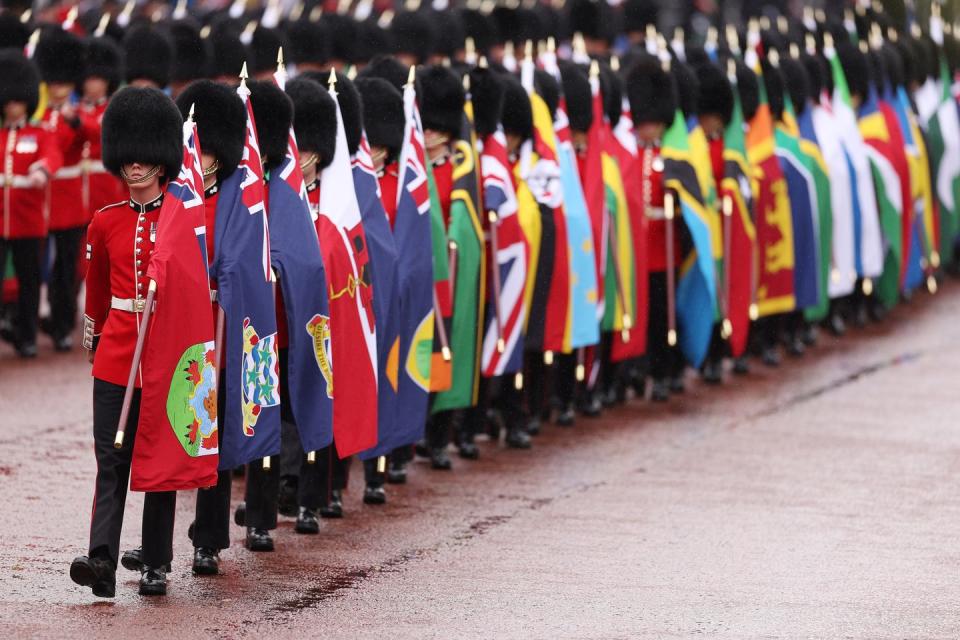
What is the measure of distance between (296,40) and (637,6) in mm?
3522

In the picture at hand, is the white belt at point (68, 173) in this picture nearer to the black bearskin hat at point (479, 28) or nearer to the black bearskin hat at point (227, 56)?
the black bearskin hat at point (227, 56)

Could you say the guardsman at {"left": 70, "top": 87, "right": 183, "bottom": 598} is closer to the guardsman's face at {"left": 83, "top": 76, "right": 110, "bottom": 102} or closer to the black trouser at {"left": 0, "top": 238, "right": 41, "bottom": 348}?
the black trouser at {"left": 0, "top": 238, "right": 41, "bottom": 348}

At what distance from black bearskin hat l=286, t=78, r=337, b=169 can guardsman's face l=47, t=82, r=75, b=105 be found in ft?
14.9

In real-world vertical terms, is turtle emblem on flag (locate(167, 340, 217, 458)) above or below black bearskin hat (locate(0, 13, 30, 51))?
below

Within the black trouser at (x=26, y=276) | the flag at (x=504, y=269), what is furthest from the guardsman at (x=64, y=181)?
the flag at (x=504, y=269)

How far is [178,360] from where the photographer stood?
6.97 metres

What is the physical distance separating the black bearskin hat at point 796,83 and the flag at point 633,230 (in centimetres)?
254

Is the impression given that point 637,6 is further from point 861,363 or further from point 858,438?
point 858,438

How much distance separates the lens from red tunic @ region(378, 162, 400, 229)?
9074 millimetres

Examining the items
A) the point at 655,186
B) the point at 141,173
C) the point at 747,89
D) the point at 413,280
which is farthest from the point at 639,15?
the point at 141,173

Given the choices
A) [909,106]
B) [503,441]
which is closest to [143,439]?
[503,441]

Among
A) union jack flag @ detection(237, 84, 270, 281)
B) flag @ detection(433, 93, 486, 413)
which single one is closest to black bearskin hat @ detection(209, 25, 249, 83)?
flag @ detection(433, 93, 486, 413)

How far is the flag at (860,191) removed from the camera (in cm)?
1451

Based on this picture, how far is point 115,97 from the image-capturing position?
7.13 metres
